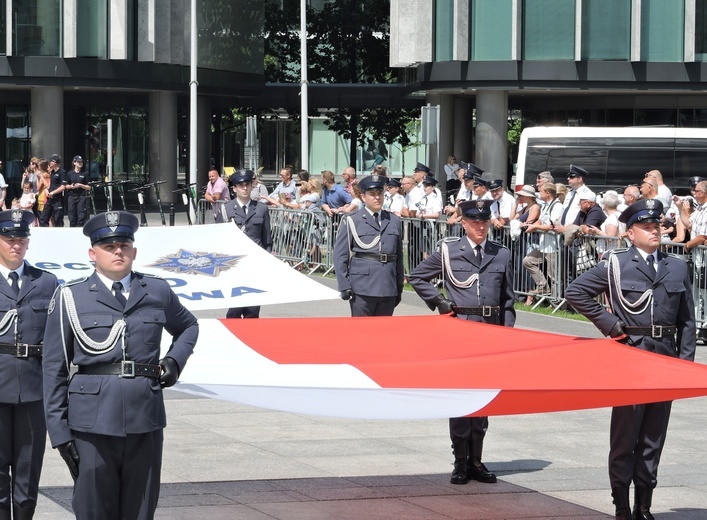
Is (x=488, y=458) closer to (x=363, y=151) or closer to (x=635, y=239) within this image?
(x=635, y=239)

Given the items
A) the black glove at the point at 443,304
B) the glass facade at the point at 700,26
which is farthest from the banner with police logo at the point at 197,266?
the glass facade at the point at 700,26

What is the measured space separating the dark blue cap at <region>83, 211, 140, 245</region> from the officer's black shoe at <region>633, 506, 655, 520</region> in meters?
3.75

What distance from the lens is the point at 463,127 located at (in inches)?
2021

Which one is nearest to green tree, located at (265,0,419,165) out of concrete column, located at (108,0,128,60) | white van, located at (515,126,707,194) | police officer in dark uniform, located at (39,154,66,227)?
concrete column, located at (108,0,128,60)

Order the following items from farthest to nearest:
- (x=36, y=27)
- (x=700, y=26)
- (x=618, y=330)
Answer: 1. (x=36, y=27)
2. (x=700, y=26)
3. (x=618, y=330)

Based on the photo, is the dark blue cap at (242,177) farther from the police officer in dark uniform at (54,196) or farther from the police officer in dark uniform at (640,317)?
the police officer in dark uniform at (54,196)

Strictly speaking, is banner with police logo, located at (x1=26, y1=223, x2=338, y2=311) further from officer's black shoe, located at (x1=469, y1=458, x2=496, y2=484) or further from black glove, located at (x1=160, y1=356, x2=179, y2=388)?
black glove, located at (x1=160, y1=356, x2=179, y2=388)

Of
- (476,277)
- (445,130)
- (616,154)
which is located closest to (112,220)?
(476,277)

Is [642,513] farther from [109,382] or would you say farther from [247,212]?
[247,212]

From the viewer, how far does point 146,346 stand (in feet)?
22.2

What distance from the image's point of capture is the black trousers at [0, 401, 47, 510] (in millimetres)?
7758

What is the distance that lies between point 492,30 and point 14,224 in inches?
1443

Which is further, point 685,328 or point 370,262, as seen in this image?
point 370,262

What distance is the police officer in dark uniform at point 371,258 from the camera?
43.4 feet
